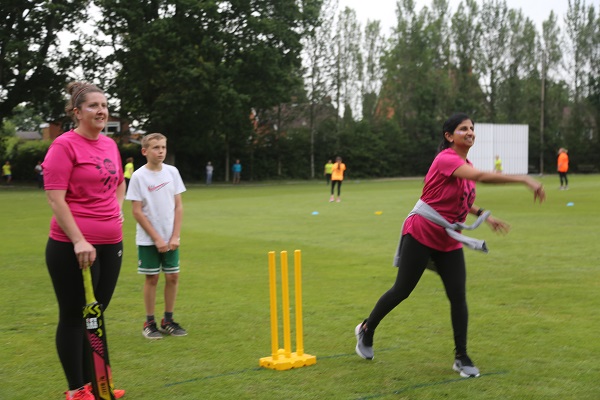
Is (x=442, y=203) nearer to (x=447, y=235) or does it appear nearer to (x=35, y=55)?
(x=447, y=235)

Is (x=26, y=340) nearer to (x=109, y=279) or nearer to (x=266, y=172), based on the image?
(x=109, y=279)

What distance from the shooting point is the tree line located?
46344 mm

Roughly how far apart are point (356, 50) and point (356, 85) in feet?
10.0

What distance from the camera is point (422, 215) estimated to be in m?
5.88

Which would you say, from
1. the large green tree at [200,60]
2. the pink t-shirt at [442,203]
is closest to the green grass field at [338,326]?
the pink t-shirt at [442,203]

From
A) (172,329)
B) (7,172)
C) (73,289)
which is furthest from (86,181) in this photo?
(7,172)

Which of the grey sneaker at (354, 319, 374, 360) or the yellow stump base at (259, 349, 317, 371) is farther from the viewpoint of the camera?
the grey sneaker at (354, 319, 374, 360)

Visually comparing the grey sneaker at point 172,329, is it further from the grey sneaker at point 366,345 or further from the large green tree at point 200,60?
the large green tree at point 200,60

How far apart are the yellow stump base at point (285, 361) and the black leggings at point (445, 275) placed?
0.79m

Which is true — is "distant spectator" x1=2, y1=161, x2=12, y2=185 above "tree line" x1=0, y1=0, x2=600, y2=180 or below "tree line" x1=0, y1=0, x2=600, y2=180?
below

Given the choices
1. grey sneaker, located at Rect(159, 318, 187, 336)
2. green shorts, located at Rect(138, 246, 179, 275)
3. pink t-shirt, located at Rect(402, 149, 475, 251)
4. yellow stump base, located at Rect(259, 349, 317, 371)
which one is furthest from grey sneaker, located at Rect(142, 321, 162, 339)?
pink t-shirt, located at Rect(402, 149, 475, 251)

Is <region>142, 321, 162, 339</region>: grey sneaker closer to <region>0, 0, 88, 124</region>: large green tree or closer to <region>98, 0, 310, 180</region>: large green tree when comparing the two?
<region>98, 0, 310, 180</region>: large green tree

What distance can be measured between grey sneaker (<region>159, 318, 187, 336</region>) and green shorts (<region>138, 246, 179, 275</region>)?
0.49 metres

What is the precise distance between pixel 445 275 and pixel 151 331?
285 cm
